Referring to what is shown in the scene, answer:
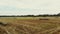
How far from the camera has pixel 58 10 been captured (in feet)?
8.88

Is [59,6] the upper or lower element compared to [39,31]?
upper

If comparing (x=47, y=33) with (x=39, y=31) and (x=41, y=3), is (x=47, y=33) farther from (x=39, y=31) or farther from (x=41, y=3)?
(x=41, y=3)

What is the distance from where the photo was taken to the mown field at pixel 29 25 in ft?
8.71

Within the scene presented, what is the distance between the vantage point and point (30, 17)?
107 inches

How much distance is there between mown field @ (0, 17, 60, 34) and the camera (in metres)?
2.66

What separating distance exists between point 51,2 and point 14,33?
3.67 feet

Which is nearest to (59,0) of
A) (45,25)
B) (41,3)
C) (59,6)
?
(59,6)

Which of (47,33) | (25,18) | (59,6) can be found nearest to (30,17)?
(25,18)

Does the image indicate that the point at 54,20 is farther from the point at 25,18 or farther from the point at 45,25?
the point at 25,18

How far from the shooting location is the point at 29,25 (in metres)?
2.71

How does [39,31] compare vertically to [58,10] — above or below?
below

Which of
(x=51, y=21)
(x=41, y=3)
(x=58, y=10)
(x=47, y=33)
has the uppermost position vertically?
(x=41, y=3)

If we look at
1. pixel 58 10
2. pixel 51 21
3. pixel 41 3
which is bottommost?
pixel 51 21

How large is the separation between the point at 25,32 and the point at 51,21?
0.65 m
